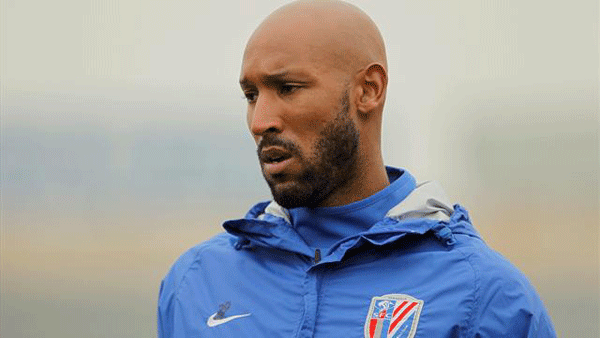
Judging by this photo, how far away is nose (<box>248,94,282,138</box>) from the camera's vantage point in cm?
245

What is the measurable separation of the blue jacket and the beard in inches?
4.4

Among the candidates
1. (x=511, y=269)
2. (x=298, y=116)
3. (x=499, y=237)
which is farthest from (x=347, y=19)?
(x=499, y=237)

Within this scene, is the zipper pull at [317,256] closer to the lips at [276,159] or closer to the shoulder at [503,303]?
the lips at [276,159]

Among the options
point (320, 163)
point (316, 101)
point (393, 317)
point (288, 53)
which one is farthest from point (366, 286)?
point (288, 53)

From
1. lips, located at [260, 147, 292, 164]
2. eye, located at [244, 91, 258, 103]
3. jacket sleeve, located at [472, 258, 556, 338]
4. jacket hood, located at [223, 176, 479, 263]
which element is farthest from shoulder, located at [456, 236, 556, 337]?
eye, located at [244, 91, 258, 103]

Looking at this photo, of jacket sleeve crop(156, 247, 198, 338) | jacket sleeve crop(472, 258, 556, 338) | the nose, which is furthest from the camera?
jacket sleeve crop(156, 247, 198, 338)

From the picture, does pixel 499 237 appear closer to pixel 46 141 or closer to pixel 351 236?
pixel 46 141

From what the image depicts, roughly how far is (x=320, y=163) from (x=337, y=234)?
16 centimetres

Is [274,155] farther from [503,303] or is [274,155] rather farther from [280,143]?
[503,303]

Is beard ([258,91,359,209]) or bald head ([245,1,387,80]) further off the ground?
bald head ([245,1,387,80])

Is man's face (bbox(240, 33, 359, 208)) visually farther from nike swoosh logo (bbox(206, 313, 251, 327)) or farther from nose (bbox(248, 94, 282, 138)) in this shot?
nike swoosh logo (bbox(206, 313, 251, 327))

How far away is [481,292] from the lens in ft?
7.70

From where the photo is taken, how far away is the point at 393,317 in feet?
7.80

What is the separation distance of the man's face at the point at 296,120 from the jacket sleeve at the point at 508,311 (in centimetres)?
38
